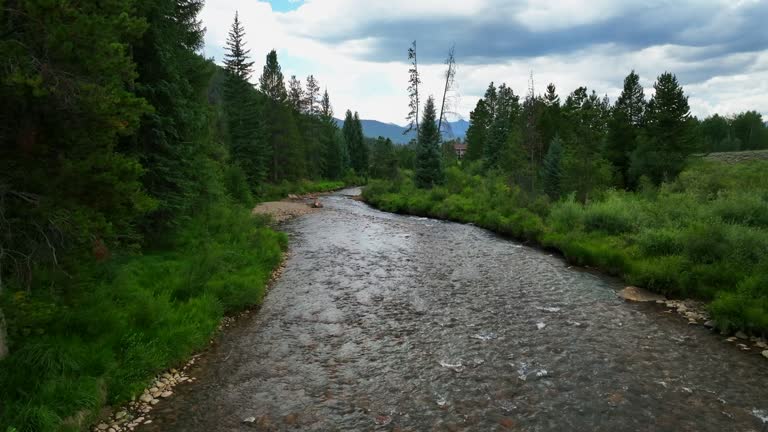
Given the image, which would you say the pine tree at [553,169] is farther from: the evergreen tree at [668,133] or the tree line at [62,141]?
the tree line at [62,141]

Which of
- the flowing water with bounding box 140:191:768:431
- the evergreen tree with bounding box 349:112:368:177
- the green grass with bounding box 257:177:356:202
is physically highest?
the evergreen tree with bounding box 349:112:368:177

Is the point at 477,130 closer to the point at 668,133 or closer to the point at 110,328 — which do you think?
the point at 668,133

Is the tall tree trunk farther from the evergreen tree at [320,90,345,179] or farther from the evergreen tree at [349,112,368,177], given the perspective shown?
the evergreen tree at [349,112,368,177]

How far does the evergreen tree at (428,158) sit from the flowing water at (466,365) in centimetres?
2887

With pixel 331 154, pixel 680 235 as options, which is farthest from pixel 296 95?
pixel 680 235

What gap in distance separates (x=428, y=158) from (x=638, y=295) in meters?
31.8

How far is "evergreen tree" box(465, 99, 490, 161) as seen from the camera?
6881cm

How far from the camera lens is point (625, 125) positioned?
38.8m

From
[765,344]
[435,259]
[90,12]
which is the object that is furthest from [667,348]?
[90,12]

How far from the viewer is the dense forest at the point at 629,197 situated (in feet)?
41.1

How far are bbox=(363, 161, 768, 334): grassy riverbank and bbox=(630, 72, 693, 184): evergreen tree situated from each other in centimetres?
479

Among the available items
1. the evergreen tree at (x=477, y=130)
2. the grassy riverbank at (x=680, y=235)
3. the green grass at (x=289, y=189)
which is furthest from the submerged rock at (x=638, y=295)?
the evergreen tree at (x=477, y=130)

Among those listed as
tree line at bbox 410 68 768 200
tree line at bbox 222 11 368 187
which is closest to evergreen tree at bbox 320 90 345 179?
tree line at bbox 222 11 368 187

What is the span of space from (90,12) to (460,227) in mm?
23283
